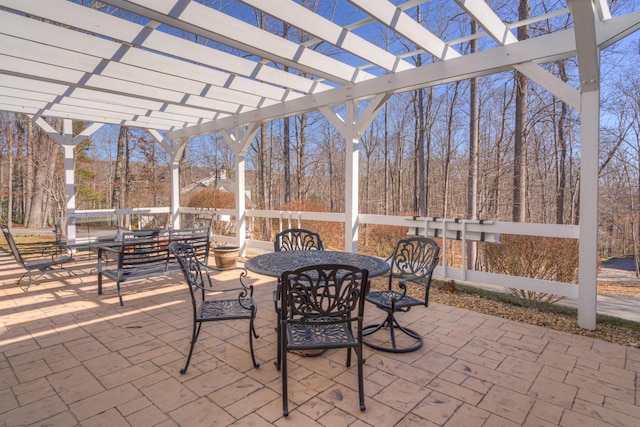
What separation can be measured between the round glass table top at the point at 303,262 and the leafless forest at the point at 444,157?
5.75m

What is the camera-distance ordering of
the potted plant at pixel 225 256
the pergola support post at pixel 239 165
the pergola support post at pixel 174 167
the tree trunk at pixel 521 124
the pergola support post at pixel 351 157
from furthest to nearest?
1. the pergola support post at pixel 174 167
2. the tree trunk at pixel 521 124
3. the pergola support post at pixel 239 165
4. the potted plant at pixel 225 256
5. the pergola support post at pixel 351 157

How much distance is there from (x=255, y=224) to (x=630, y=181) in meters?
10.5

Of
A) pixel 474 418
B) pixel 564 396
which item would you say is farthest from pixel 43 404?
pixel 564 396

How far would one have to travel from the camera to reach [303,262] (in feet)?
9.71

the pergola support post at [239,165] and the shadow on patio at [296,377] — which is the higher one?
the pergola support post at [239,165]

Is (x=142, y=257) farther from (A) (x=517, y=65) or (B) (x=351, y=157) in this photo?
(A) (x=517, y=65)

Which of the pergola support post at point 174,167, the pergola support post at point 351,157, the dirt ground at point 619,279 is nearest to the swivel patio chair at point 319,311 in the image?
the pergola support post at point 351,157

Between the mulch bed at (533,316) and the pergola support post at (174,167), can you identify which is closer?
the mulch bed at (533,316)

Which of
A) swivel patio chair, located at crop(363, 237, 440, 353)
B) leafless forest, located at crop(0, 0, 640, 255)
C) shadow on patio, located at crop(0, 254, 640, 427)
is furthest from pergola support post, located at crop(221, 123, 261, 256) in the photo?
swivel patio chair, located at crop(363, 237, 440, 353)

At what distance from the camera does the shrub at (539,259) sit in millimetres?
4387

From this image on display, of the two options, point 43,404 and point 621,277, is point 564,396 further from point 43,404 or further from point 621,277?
point 621,277

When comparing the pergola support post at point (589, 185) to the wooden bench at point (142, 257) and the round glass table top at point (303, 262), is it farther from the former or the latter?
the wooden bench at point (142, 257)

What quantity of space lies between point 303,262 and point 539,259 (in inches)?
132

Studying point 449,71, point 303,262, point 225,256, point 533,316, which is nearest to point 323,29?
point 449,71
